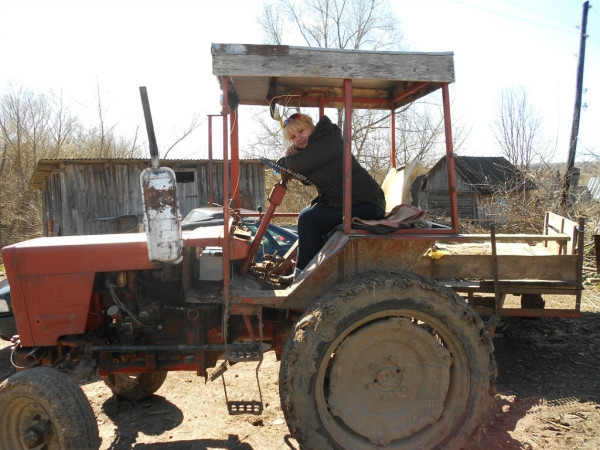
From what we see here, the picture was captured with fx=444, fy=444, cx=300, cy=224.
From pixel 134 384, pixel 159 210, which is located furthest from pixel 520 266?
pixel 134 384

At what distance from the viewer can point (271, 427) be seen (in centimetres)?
335

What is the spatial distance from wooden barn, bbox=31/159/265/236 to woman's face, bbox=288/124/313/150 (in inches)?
453

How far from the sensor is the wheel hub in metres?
2.64

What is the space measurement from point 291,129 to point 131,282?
5.10 feet

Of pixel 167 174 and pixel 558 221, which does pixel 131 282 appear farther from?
pixel 558 221

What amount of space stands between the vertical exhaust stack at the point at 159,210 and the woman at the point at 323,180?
0.91 meters

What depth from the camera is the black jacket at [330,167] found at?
9.99 ft

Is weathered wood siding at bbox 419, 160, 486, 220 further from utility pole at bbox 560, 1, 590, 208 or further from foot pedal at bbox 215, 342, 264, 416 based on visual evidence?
foot pedal at bbox 215, 342, 264, 416

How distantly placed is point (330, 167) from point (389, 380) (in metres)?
1.45

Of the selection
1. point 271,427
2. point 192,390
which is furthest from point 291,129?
point 192,390

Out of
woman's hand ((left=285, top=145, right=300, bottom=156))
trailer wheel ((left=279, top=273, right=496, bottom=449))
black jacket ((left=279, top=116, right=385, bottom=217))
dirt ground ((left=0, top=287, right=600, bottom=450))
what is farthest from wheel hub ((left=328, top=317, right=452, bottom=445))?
woman's hand ((left=285, top=145, right=300, bottom=156))

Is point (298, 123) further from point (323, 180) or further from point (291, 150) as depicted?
point (323, 180)

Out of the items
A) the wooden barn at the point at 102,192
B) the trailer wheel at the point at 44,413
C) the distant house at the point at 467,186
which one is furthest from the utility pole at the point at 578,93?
the trailer wheel at the point at 44,413

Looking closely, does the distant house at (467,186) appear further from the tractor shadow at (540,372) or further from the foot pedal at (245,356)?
the foot pedal at (245,356)
